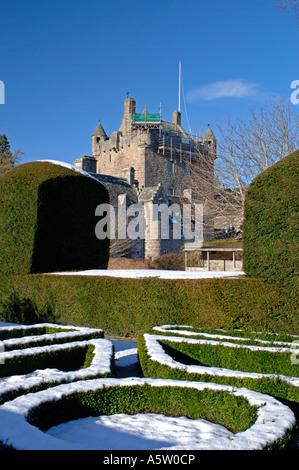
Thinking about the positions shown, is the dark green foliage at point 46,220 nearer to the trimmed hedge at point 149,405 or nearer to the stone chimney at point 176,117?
the trimmed hedge at point 149,405

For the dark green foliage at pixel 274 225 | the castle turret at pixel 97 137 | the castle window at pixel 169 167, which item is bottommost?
the dark green foliage at pixel 274 225

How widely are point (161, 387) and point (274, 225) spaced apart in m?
4.42

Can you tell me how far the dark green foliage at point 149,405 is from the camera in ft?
12.5

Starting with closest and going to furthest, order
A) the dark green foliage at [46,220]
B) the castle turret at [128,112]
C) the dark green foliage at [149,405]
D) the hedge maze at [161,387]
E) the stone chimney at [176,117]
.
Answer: the hedge maze at [161,387] → the dark green foliage at [149,405] → the dark green foliage at [46,220] → the castle turret at [128,112] → the stone chimney at [176,117]

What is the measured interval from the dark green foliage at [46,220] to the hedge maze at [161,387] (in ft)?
17.9

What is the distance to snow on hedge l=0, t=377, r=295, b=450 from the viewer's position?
2930 mm

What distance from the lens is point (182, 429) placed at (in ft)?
12.3

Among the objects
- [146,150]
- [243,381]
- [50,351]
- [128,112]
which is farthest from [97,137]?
[243,381]

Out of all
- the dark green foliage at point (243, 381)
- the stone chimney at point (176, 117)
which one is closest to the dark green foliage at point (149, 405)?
the dark green foliage at point (243, 381)

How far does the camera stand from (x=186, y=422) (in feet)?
13.0

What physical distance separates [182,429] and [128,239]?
1032 inches

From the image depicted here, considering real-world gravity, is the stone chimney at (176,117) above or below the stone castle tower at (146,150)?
above

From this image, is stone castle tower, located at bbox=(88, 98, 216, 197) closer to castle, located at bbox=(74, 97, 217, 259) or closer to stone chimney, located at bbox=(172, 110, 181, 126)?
castle, located at bbox=(74, 97, 217, 259)

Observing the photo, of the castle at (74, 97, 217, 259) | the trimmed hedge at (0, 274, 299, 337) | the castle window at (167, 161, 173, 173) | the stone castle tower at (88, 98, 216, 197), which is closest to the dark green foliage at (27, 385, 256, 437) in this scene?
the trimmed hedge at (0, 274, 299, 337)
